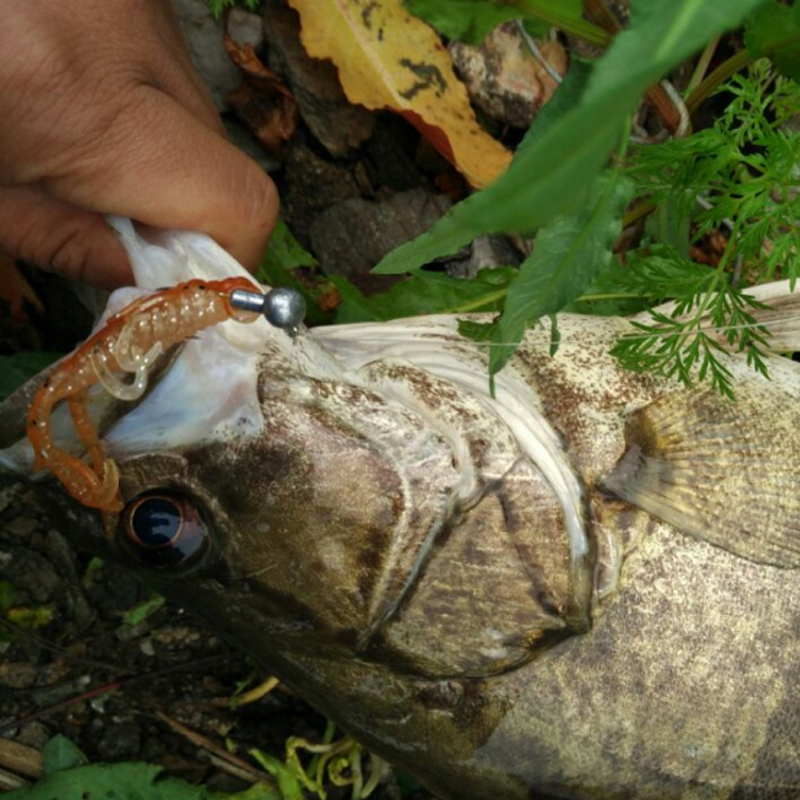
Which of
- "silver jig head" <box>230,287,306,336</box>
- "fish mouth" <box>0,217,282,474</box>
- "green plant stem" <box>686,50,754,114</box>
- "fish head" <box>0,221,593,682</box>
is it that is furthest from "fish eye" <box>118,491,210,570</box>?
"green plant stem" <box>686,50,754,114</box>

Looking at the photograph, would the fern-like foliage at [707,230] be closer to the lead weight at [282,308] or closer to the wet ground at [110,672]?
the lead weight at [282,308]

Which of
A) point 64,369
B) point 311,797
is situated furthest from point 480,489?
point 311,797

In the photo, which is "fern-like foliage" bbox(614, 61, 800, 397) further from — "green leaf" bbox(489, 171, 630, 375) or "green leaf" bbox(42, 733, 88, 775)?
"green leaf" bbox(42, 733, 88, 775)

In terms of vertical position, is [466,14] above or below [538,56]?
above

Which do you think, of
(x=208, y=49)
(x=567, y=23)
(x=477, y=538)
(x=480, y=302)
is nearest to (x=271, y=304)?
(x=477, y=538)

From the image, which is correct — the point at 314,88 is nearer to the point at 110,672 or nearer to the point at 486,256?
the point at 486,256

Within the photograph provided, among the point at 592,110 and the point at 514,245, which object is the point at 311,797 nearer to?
the point at 514,245
